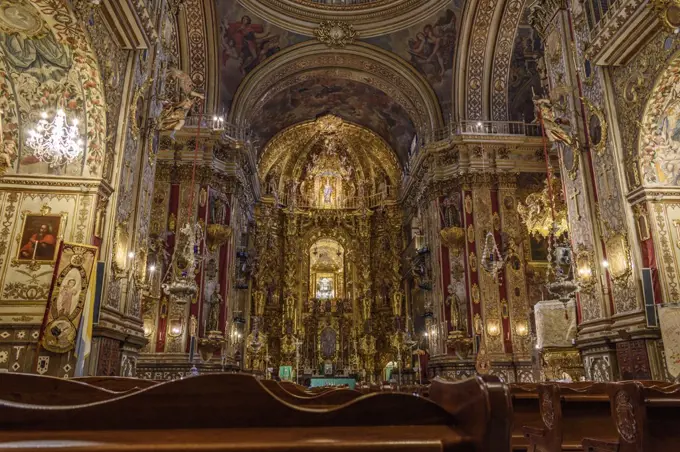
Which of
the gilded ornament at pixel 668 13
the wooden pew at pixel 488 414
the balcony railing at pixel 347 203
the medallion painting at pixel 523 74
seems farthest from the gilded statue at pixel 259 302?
the wooden pew at pixel 488 414

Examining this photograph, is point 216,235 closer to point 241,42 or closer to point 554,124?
point 241,42

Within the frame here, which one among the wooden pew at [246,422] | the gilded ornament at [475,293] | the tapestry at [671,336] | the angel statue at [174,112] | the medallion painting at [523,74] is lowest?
the wooden pew at [246,422]

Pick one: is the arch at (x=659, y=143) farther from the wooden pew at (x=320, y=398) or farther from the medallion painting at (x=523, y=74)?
the medallion painting at (x=523, y=74)

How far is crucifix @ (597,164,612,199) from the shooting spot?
8.72 metres

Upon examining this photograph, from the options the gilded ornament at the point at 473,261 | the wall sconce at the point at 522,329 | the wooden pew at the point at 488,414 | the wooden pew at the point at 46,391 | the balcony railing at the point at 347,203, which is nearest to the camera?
the wooden pew at the point at 488,414

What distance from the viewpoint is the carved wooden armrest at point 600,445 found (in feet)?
9.98

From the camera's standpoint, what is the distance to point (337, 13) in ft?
62.4

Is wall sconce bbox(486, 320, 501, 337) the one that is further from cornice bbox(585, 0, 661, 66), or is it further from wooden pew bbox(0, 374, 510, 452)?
wooden pew bbox(0, 374, 510, 452)

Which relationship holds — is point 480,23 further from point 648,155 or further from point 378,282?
point 378,282

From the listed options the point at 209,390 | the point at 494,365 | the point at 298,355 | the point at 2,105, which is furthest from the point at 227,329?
the point at 209,390

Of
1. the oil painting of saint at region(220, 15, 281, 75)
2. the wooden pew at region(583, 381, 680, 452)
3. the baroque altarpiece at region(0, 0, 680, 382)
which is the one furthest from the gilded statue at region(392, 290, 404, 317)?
the wooden pew at region(583, 381, 680, 452)

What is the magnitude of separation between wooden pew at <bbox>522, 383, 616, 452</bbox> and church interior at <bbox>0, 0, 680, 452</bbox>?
0.02 m

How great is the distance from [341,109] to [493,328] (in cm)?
1354

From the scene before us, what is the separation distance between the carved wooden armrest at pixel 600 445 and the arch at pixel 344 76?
55.0 ft
